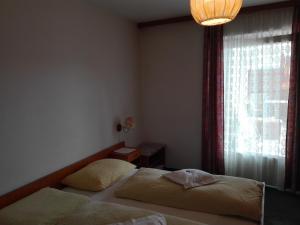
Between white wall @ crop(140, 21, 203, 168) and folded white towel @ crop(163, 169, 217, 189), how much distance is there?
58.1 inches

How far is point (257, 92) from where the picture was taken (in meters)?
3.17

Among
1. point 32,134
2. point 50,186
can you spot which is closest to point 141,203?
point 50,186

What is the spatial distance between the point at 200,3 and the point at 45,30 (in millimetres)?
1547

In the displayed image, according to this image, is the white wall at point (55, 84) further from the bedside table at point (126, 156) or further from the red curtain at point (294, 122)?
the red curtain at point (294, 122)

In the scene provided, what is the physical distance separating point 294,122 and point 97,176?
245 centimetres

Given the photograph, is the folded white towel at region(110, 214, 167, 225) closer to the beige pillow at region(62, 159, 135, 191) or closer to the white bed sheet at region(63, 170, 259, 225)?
the white bed sheet at region(63, 170, 259, 225)

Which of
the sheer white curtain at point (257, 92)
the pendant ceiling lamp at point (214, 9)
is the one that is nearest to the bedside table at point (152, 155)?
the sheer white curtain at point (257, 92)

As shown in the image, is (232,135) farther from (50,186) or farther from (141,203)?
(50,186)

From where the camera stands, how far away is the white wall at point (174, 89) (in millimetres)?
3605

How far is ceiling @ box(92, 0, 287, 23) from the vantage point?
9.41ft

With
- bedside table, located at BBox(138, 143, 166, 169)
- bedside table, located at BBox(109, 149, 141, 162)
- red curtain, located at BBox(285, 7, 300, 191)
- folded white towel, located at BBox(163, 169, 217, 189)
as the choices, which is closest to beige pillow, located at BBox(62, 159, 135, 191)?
bedside table, located at BBox(109, 149, 141, 162)

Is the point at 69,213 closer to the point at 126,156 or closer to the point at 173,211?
the point at 173,211

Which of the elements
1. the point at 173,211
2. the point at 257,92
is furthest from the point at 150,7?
the point at 173,211

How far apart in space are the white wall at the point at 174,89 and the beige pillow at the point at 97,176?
141 cm
